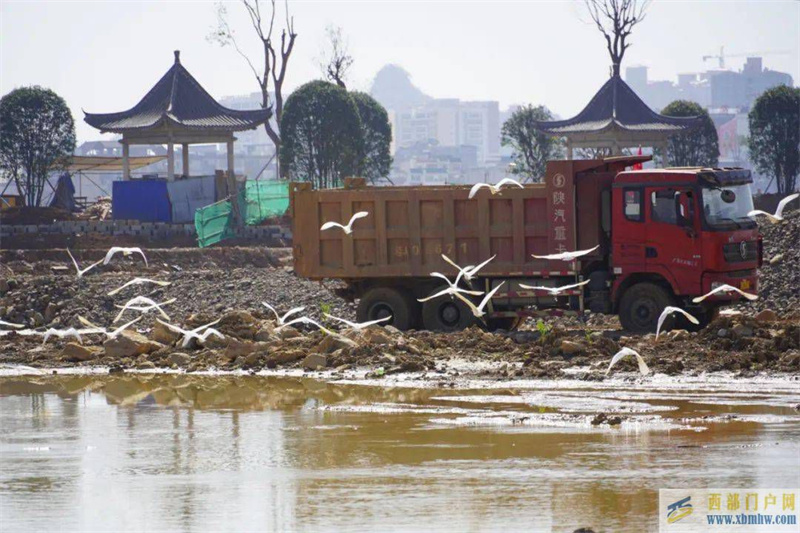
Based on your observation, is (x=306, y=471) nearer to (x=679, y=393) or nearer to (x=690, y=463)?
(x=690, y=463)

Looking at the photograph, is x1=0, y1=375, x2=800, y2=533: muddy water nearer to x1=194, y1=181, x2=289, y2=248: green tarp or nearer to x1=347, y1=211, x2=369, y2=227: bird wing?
x1=347, y1=211, x2=369, y2=227: bird wing

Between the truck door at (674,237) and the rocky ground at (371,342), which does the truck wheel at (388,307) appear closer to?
the rocky ground at (371,342)

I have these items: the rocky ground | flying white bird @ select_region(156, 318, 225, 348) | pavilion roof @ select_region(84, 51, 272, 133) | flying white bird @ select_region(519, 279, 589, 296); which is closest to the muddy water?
the rocky ground

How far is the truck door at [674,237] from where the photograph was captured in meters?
17.8

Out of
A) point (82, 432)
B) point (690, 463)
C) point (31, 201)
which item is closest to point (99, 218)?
point (31, 201)

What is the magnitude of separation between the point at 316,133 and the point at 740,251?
34.0 meters

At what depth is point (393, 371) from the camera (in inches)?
635

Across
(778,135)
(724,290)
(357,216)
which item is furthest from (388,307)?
(778,135)

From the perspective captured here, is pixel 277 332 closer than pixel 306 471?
No

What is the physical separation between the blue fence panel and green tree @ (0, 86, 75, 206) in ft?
13.9

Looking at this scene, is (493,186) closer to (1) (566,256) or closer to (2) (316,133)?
(1) (566,256)

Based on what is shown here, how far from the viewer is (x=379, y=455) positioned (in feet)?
36.1

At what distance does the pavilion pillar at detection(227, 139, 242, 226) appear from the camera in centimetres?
4372

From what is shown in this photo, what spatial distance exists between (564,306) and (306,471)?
926cm
